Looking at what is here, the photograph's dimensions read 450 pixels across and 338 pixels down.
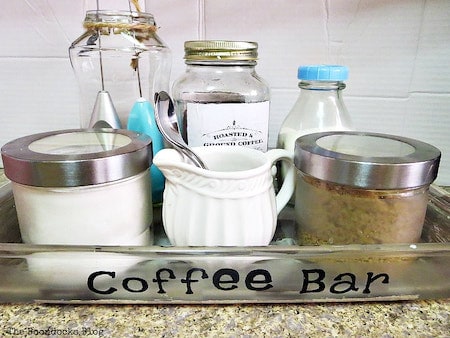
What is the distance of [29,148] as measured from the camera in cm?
32

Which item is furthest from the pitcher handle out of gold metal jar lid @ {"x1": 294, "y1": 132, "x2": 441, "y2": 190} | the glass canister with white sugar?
the glass canister with white sugar

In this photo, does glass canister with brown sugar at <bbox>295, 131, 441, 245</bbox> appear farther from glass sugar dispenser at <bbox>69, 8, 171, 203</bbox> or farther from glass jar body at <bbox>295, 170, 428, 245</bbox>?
glass sugar dispenser at <bbox>69, 8, 171, 203</bbox>

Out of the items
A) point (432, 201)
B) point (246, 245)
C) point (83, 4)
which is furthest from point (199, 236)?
point (83, 4)

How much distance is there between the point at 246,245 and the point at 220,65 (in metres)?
0.20

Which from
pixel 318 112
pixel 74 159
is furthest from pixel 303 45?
pixel 74 159

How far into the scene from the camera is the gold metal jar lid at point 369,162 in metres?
0.30

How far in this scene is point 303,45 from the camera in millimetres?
531

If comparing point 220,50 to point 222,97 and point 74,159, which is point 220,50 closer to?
point 222,97

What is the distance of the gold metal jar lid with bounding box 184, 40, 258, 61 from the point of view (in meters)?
0.38

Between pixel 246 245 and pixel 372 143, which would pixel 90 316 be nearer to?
pixel 246 245

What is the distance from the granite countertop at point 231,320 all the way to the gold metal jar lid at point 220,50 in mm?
236

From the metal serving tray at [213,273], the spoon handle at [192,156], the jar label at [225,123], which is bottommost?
the metal serving tray at [213,273]

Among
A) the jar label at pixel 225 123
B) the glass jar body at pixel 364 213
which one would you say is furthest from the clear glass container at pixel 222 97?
the glass jar body at pixel 364 213

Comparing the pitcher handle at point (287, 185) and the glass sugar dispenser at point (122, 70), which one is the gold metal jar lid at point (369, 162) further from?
the glass sugar dispenser at point (122, 70)
